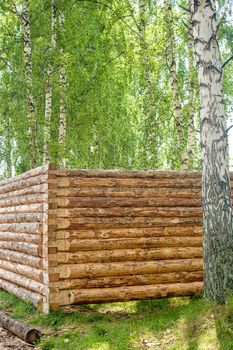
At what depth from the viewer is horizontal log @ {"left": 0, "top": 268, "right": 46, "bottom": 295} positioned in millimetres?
9219

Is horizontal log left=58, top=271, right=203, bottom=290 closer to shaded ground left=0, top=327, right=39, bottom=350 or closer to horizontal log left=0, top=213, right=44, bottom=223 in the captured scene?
shaded ground left=0, top=327, right=39, bottom=350

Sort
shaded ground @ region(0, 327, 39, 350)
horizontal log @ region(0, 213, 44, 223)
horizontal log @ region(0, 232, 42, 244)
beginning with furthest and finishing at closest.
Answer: horizontal log @ region(0, 213, 44, 223) → horizontal log @ region(0, 232, 42, 244) → shaded ground @ region(0, 327, 39, 350)

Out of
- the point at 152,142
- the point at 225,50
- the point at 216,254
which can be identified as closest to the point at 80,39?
the point at 152,142

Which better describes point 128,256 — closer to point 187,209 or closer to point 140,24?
point 187,209

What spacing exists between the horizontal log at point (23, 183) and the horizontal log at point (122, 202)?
589 mm

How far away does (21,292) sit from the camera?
407 inches

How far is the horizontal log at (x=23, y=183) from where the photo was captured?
9.52 meters

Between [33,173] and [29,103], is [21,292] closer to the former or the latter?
[33,173]

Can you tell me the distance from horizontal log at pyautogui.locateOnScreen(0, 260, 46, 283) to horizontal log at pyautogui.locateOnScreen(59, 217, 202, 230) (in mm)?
935

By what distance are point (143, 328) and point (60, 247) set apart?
2104 mm

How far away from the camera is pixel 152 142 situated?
1473cm

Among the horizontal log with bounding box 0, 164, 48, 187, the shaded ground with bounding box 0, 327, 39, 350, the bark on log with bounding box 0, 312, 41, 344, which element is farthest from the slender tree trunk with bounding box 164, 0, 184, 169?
the shaded ground with bounding box 0, 327, 39, 350

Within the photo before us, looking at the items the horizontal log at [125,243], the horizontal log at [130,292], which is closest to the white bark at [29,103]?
the horizontal log at [125,243]

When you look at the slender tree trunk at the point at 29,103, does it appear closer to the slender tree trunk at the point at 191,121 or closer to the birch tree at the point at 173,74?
the birch tree at the point at 173,74
